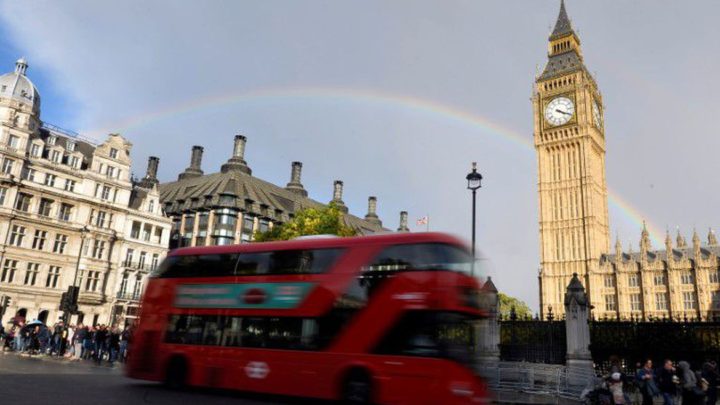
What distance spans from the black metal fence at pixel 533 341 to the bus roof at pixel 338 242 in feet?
42.0

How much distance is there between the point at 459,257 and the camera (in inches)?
451

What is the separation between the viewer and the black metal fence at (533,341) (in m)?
22.0

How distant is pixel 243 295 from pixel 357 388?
3.93 meters

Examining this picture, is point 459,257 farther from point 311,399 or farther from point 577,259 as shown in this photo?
point 577,259

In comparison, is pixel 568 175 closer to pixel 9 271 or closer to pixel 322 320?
pixel 9 271

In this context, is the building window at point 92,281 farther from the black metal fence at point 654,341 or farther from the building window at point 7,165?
the black metal fence at point 654,341

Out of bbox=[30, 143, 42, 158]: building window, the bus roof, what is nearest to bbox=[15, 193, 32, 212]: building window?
bbox=[30, 143, 42, 158]: building window

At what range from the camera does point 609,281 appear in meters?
81.8

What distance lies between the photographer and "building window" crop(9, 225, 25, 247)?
4241 centimetres

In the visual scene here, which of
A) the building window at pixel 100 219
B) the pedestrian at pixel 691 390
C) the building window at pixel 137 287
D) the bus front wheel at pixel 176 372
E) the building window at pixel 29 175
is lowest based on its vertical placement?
the bus front wheel at pixel 176 372

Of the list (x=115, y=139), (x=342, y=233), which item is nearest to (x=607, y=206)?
(x=342, y=233)

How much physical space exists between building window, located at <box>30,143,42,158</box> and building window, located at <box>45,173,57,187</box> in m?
1.95

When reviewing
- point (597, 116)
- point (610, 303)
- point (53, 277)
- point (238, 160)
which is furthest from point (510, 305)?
point (53, 277)

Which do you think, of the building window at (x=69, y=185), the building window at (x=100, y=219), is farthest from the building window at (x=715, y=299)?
the building window at (x=69, y=185)
